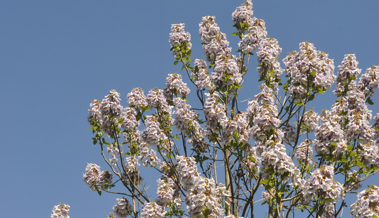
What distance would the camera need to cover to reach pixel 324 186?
28.8 ft

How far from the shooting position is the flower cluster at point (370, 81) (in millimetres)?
12055

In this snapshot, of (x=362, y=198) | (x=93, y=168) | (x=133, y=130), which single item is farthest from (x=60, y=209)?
(x=362, y=198)

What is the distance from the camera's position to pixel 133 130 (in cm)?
1314

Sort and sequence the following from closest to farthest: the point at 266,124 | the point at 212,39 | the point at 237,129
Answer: the point at 266,124
the point at 237,129
the point at 212,39

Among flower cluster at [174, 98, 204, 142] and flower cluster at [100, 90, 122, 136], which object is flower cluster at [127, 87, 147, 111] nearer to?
flower cluster at [100, 90, 122, 136]

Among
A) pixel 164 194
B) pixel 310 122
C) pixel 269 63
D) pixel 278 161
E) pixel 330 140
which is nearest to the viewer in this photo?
→ pixel 278 161

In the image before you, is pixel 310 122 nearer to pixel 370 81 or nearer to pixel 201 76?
pixel 370 81

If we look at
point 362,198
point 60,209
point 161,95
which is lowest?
point 362,198

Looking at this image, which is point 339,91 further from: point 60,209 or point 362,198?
point 60,209

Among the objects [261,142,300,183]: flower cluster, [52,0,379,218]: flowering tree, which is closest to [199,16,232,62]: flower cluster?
[52,0,379,218]: flowering tree

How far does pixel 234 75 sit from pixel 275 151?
313 centimetres

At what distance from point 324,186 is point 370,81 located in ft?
14.2

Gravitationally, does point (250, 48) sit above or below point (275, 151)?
above

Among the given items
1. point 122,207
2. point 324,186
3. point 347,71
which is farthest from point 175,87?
point 324,186
